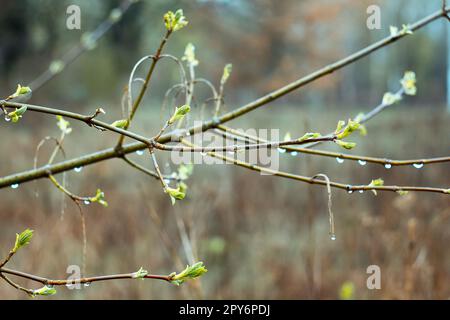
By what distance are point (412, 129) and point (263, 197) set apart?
389cm

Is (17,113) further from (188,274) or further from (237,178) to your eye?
(237,178)

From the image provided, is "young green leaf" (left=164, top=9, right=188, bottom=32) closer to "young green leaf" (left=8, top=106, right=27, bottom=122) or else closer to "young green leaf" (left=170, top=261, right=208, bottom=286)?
"young green leaf" (left=8, top=106, right=27, bottom=122)

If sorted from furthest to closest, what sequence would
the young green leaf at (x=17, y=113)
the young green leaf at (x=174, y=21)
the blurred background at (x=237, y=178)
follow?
1. the blurred background at (x=237, y=178)
2. the young green leaf at (x=174, y=21)
3. the young green leaf at (x=17, y=113)

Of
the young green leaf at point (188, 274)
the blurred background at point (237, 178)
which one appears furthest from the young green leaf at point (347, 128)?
the blurred background at point (237, 178)

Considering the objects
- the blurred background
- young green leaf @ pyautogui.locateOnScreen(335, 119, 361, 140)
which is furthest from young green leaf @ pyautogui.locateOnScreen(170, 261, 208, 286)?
the blurred background

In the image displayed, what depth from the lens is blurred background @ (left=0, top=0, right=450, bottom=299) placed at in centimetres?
325

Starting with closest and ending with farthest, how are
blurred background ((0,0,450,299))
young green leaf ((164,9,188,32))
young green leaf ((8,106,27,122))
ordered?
1. young green leaf ((8,106,27,122))
2. young green leaf ((164,9,188,32))
3. blurred background ((0,0,450,299))

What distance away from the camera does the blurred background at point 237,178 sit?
3250 millimetres

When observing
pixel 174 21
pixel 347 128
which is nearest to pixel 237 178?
pixel 174 21

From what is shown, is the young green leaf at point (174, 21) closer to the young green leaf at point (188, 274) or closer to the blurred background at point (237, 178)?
the blurred background at point (237, 178)

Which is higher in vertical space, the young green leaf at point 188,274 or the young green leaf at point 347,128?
the young green leaf at point 347,128

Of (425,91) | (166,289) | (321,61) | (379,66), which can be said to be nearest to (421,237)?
(166,289)

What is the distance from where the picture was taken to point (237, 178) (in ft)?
18.0
